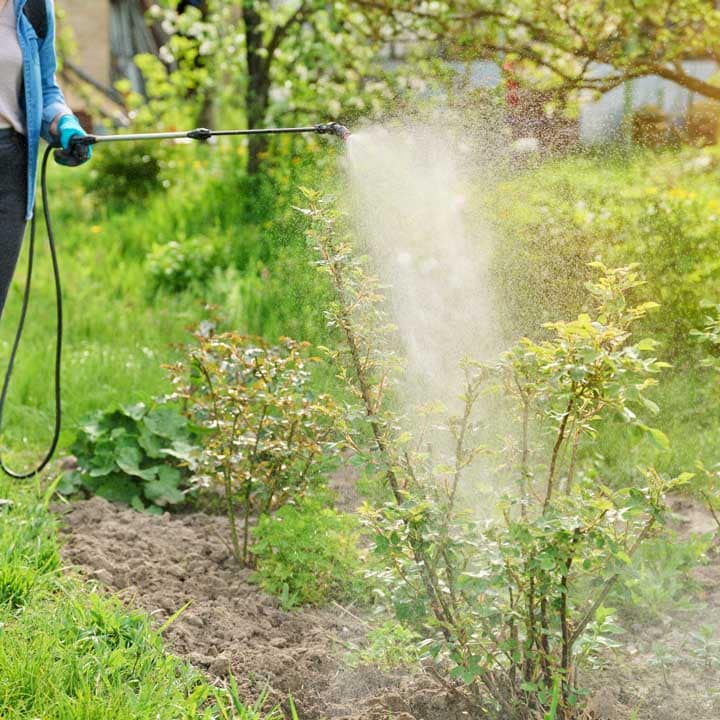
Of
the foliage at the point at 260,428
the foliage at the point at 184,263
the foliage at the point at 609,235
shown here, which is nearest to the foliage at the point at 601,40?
the foliage at the point at 609,235

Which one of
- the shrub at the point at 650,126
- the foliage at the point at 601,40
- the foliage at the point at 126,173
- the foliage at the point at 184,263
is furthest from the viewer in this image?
the foliage at the point at 126,173

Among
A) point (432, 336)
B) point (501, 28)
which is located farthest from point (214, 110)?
point (432, 336)

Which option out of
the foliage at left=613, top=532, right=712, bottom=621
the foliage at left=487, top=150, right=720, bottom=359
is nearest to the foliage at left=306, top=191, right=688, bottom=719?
the foliage at left=613, top=532, right=712, bottom=621

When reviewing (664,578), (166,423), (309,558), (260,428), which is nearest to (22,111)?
(260,428)

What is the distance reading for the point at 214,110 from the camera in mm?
7605

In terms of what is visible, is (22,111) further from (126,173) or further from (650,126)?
(126,173)

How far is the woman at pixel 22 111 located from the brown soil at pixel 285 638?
2.64 ft

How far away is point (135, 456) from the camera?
11.4 feet

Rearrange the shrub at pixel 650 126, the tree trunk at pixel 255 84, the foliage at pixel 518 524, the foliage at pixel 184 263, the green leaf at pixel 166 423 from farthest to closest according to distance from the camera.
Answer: the tree trunk at pixel 255 84 → the foliage at pixel 184 263 → the shrub at pixel 650 126 → the green leaf at pixel 166 423 → the foliage at pixel 518 524

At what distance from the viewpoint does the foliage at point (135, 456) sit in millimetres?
3441

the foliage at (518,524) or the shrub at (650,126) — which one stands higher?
the shrub at (650,126)

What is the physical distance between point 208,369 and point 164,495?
0.50m

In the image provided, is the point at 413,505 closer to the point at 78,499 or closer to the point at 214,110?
the point at 78,499

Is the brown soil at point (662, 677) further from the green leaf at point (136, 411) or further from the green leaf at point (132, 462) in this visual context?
the green leaf at point (136, 411)
